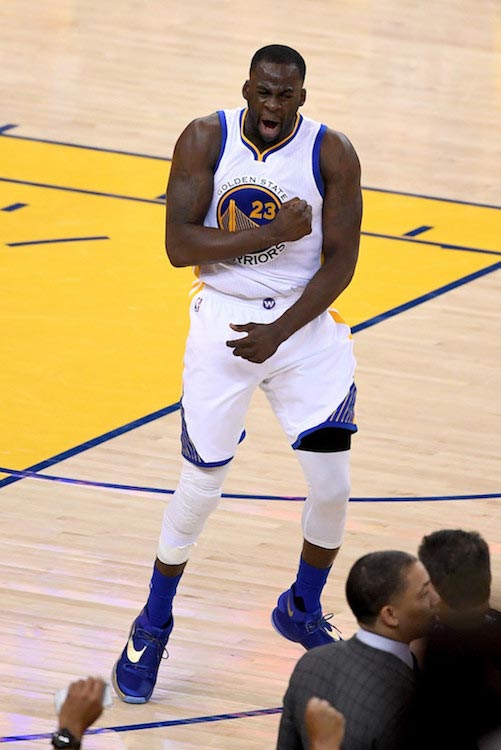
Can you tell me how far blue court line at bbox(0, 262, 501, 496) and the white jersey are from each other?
2.10 meters

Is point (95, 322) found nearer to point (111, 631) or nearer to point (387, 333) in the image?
point (387, 333)

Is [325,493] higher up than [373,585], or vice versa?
[373,585]

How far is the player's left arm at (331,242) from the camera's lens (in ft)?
17.4

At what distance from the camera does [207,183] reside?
5.31 metres

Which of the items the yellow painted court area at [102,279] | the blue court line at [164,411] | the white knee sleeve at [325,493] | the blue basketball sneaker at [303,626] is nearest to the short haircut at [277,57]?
the white knee sleeve at [325,493]

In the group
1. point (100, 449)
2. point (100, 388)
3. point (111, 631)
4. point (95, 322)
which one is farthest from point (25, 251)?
point (111, 631)

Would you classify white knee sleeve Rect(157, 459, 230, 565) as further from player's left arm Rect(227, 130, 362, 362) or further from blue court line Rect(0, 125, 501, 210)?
blue court line Rect(0, 125, 501, 210)

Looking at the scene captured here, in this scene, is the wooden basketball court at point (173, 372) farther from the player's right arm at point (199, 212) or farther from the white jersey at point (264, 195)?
the player's right arm at point (199, 212)

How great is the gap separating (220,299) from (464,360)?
3.72m

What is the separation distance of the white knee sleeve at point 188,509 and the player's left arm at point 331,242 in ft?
1.26

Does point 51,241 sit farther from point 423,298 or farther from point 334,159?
point 334,159

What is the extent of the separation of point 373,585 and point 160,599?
1589 millimetres

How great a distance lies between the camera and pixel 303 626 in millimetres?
5742

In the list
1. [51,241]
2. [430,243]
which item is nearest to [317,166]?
[51,241]
